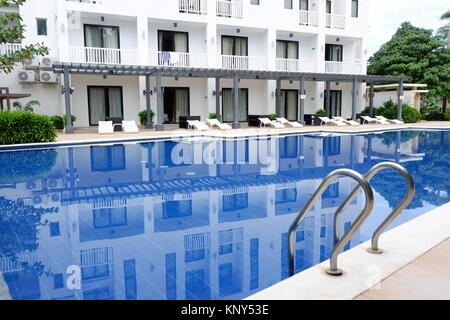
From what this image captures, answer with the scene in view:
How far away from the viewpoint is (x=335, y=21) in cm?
2612

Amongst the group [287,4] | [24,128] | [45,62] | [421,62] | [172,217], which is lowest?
[172,217]

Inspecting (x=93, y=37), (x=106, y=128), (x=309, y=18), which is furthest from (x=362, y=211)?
(x=309, y=18)

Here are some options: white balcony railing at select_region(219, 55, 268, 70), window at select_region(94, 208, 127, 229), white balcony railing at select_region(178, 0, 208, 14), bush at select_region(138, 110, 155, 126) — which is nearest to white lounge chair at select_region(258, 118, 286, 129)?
white balcony railing at select_region(219, 55, 268, 70)

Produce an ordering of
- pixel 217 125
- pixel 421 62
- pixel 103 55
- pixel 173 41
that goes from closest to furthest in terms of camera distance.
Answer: pixel 103 55
pixel 217 125
pixel 173 41
pixel 421 62

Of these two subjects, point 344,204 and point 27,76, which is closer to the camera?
point 344,204

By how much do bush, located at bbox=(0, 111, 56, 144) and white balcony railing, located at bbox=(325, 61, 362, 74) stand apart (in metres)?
18.6

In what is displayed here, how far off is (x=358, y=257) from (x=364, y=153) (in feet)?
31.6

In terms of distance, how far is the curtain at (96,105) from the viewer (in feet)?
68.2

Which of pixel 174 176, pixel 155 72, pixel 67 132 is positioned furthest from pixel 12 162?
pixel 155 72

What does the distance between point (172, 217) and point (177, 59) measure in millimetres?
15723

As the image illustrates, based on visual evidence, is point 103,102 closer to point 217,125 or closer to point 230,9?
point 217,125

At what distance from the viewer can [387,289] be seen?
2883 mm

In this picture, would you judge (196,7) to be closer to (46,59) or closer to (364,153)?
(46,59)

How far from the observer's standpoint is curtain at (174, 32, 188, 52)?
72.6 ft
